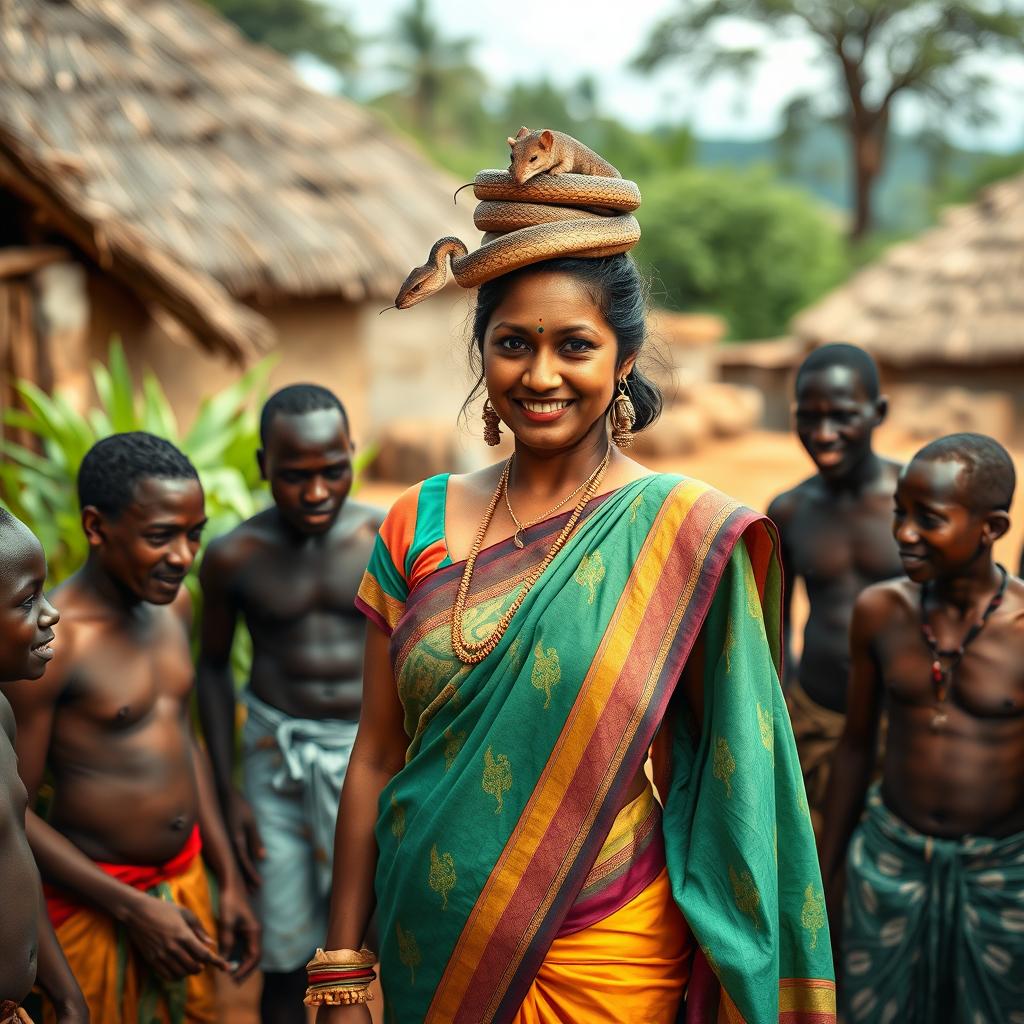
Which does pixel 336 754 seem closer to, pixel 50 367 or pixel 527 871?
pixel 527 871

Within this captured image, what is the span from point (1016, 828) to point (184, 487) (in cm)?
214

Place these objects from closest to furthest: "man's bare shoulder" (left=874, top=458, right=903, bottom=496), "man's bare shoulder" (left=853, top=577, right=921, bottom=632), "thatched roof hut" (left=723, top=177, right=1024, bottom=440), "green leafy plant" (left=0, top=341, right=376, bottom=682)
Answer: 1. "man's bare shoulder" (left=853, top=577, right=921, bottom=632)
2. "man's bare shoulder" (left=874, top=458, right=903, bottom=496)
3. "green leafy plant" (left=0, top=341, right=376, bottom=682)
4. "thatched roof hut" (left=723, top=177, right=1024, bottom=440)

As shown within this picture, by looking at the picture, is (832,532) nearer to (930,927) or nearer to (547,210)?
(930,927)

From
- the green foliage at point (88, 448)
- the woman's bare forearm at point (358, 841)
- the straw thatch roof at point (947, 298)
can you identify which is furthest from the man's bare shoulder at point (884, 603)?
the straw thatch roof at point (947, 298)

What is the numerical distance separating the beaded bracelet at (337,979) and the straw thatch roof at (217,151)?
505cm

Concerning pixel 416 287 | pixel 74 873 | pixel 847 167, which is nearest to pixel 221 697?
pixel 74 873

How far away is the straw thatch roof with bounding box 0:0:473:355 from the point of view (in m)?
8.92

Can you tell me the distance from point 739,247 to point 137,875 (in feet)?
76.4

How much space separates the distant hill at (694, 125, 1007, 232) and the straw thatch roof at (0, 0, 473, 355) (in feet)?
62.5

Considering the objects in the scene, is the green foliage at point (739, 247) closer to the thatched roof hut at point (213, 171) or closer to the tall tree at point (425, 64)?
the thatched roof hut at point (213, 171)

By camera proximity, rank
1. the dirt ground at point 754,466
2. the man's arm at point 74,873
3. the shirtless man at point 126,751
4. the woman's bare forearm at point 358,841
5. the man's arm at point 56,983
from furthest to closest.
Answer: the dirt ground at point 754,466 < the shirtless man at point 126,751 < the man's arm at point 74,873 < the man's arm at point 56,983 < the woman's bare forearm at point 358,841

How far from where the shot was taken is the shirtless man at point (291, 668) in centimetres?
361

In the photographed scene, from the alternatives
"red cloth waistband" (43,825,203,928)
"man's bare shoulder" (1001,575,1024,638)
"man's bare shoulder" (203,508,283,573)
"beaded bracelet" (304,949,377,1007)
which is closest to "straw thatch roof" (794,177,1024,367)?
"man's bare shoulder" (1001,575,1024,638)

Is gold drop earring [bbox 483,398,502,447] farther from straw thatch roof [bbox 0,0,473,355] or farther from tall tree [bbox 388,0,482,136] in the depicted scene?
tall tree [bbox 388,0,482,136]
